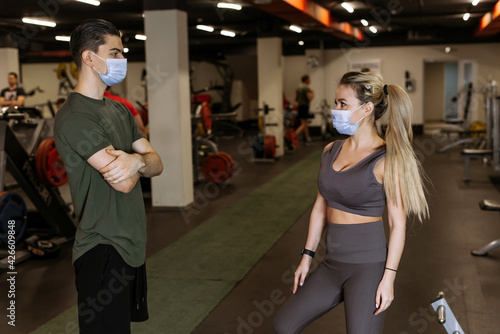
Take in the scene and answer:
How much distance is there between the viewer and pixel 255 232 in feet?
17.9

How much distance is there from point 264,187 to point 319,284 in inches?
232

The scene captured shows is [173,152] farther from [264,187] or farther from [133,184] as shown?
[133,184]

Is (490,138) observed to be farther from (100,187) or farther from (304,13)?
(100,187)

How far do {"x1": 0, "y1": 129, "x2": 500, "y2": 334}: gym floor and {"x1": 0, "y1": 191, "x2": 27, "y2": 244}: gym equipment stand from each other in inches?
11.8

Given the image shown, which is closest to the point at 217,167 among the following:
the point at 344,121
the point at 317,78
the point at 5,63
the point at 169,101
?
the point at 169,101

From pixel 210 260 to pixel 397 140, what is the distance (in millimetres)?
2854

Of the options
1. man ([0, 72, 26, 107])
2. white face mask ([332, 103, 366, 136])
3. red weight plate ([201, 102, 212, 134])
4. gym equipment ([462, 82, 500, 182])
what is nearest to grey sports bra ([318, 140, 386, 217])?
white face mask ([332, 103, 366, 136])

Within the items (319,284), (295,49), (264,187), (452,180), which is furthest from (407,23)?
(319,284)

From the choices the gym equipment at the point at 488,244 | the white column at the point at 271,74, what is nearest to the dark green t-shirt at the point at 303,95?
the white column at the point at 271,74

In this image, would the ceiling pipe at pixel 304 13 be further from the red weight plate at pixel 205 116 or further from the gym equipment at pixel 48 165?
A: the gym equipment at pixel 48 165

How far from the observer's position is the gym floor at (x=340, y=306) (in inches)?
129

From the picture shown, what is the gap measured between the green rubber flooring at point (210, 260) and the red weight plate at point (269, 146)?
2.75 m

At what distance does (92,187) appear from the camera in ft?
5.92

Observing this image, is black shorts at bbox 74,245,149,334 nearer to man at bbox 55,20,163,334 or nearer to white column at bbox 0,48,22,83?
man at bbox 55,20,163,334
